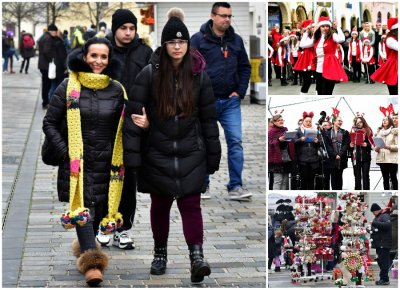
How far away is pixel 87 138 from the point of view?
6.77 metres

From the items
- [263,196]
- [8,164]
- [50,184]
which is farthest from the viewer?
[8,164]

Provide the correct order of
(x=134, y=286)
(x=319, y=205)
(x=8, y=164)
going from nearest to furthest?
1. (x=319, y=205)
2. (x=134, y=286)
3. (x=8, y=164)

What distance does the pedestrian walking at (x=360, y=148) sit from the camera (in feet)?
19.2

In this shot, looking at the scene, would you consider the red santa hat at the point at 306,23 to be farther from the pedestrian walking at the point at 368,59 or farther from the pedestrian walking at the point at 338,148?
the pedestrian walking at the point at 338,148

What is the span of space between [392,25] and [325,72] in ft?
1.57

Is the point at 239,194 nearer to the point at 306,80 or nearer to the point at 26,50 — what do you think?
the point at 306,80

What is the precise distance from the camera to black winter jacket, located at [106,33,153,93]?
25.5 ft

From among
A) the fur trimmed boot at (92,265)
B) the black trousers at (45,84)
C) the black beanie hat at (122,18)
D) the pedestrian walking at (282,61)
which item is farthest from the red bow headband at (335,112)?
the black trousers at (45,84)

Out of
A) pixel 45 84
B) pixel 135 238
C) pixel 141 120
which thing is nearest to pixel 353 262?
pixel 141 120

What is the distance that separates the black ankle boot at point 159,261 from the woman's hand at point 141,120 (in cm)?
90

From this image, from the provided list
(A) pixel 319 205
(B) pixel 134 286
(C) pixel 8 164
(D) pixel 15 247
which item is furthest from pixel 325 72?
(C) pixel 8 164

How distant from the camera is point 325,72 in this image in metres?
5.92

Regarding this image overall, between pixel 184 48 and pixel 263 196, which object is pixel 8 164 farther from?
pixel 184 48

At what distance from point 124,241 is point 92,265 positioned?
3.52 ft
